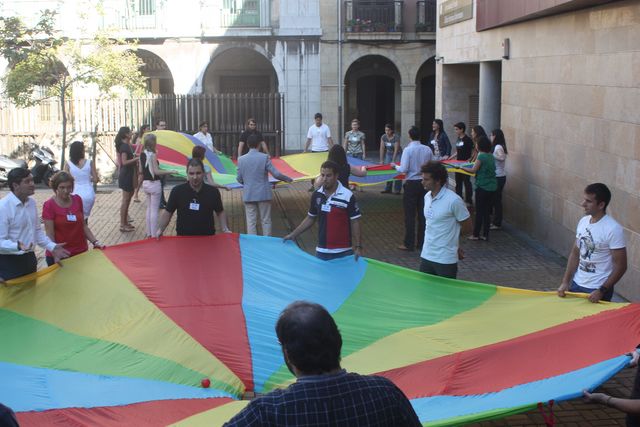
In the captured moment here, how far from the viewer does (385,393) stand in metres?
3.15

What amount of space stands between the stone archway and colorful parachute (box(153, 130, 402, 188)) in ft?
48.3

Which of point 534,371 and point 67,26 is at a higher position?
point 67,26

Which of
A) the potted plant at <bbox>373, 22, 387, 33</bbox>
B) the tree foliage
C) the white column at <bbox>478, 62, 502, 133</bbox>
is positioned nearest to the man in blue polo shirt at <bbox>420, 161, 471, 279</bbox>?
the white column at <bbox>478, 62, 502, 133</bbox>

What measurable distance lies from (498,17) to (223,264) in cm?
927

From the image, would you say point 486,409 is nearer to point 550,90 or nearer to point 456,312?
point 456,312

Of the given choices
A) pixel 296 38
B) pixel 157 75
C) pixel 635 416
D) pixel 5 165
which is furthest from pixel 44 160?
pixel 635 416

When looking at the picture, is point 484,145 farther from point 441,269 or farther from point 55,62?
point 55,62

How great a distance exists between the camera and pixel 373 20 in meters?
29.7

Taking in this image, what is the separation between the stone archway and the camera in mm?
31469

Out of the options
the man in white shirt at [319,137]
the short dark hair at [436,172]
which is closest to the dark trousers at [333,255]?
the short dark hair at [436,172]

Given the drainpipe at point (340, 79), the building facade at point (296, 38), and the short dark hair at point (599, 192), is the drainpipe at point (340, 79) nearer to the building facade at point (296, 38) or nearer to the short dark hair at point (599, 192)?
the building facade at point (296, 38)

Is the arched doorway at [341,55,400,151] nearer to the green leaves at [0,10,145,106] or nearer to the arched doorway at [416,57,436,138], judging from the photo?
the arched doorway at [416,57,436,138]

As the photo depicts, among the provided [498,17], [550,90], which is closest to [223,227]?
[550,90]

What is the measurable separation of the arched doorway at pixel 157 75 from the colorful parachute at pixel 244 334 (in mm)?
24554
